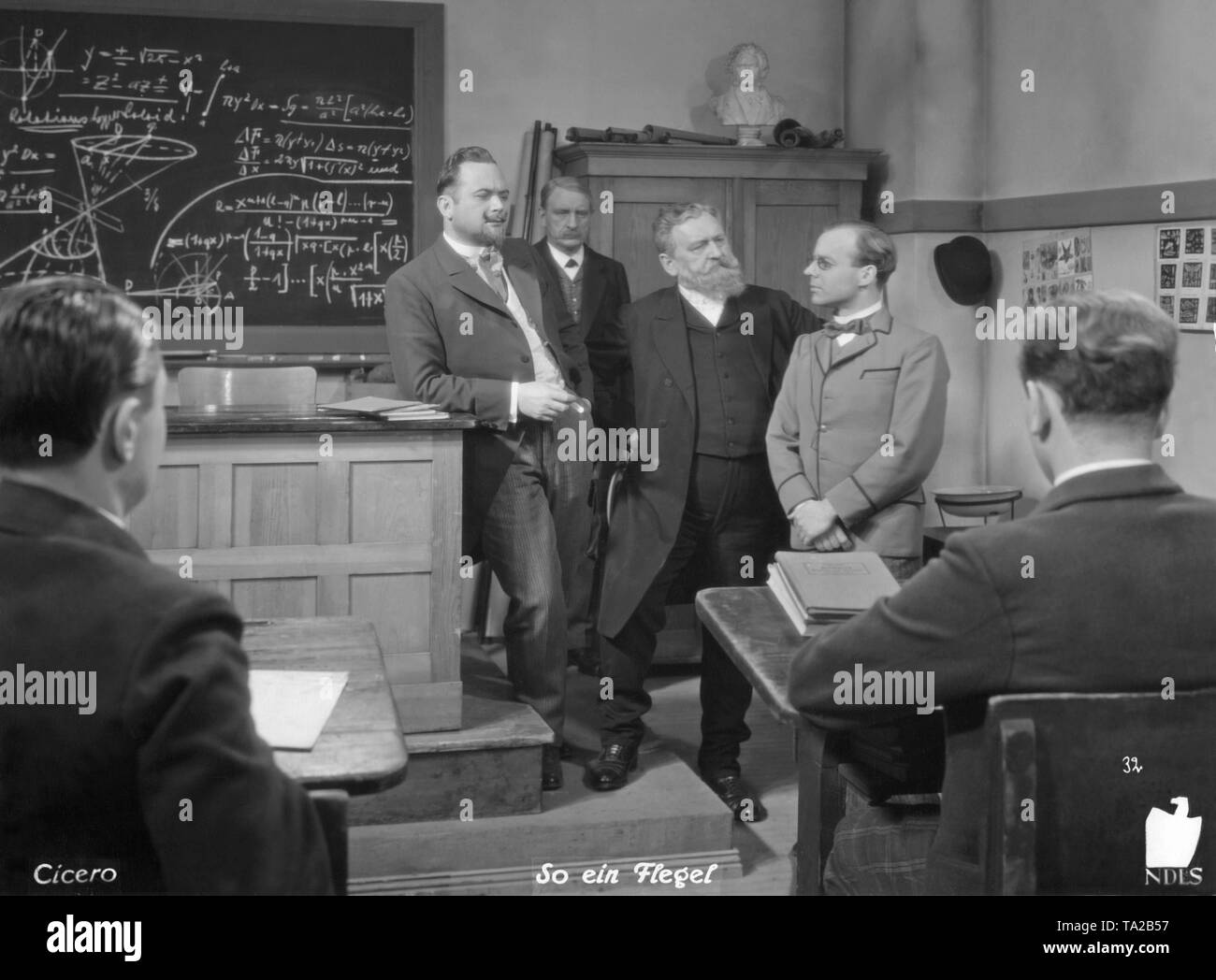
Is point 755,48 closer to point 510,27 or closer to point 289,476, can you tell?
point 510,27

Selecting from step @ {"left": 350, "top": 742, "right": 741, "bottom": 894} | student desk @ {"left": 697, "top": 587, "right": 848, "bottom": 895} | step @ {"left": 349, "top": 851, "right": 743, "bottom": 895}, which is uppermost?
student desk @ {"left": 697, "top": 587, "right": 848, "bottom": 895}

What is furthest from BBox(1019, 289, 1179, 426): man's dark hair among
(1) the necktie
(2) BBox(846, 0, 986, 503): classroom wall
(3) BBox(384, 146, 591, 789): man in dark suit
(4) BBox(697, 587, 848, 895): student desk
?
(2) BBox(846, 0, 986, 503): classroom wall

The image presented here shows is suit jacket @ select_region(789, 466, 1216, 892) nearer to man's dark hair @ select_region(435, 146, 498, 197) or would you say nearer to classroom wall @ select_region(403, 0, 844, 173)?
man's dark hair @ select_region(435, 146, 498, 197)

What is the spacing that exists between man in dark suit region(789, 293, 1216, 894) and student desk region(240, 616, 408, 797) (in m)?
0.64

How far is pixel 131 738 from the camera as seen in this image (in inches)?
54.4

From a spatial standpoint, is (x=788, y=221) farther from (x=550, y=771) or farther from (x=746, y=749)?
(x=550, y=771)

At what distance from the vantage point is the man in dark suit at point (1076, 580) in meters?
1.77

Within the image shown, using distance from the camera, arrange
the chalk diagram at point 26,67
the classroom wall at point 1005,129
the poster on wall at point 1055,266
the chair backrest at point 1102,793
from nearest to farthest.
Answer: the chair backrest at point 1102,793 → the classroom wall at point 1005,129 → the poster on wall at point 1055,266 → the chalk diagram at point 26,67

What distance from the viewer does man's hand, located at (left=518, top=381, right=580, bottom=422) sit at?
381 centimetres

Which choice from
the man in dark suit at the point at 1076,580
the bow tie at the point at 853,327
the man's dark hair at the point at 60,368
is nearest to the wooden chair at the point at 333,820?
the man's dark hair at the point at 60,368

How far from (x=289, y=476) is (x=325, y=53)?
3088 mm

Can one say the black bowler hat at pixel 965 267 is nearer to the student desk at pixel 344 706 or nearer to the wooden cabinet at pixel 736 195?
the wooden cabinet at pixel 736 195

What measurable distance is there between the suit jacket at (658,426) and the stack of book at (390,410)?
628 mm

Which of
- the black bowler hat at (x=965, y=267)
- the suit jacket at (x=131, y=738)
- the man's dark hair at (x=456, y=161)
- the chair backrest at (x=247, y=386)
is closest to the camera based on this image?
the suit jacket at (x=131, y=738)
